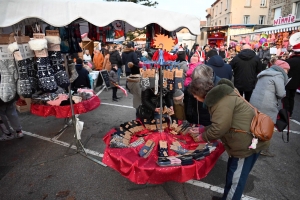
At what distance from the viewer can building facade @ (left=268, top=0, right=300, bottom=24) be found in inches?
635

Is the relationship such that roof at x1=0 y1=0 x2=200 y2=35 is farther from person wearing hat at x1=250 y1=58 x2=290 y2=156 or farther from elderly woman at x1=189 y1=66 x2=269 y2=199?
person wearing hat at x1=250 y1=58 x2=290 y2=156

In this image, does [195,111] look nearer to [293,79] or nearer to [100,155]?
[100,155]

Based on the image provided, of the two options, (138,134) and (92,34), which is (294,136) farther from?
(92,34)

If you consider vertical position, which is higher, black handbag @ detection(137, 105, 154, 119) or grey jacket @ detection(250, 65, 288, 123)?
grey jacket @ detection(250, 65, 288, 123)

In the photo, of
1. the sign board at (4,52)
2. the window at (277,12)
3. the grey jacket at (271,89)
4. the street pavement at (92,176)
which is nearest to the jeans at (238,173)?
the street pavement at (92,176)

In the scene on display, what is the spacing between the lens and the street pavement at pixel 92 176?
2.79 metres

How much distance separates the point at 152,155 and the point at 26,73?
1990 mm

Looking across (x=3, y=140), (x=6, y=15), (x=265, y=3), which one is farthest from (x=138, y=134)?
(x=265, y=3)

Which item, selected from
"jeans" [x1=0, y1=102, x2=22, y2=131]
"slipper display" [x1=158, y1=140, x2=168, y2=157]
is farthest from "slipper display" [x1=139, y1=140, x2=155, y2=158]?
"jeans" [x1=0, y1=102, x2=22, y2=131]

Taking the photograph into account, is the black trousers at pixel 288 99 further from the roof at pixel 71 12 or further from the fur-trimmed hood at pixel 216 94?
the roof at pixel 71 12

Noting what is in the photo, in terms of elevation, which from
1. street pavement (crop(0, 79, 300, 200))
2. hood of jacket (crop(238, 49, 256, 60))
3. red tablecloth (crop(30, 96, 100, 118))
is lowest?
street pavement (crop(0, 79, 300, 200))

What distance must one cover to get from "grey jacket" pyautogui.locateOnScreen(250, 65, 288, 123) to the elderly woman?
55.2 inches

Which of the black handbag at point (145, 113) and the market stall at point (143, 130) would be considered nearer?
the market stall at point (143, 130)

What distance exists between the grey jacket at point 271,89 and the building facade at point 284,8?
1625 cm
